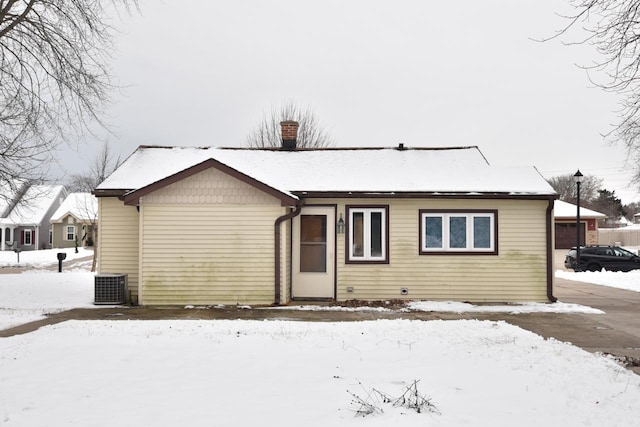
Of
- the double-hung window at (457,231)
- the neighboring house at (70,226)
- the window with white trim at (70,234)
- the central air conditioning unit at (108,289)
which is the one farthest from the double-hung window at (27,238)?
the double-hung window at (457,231)

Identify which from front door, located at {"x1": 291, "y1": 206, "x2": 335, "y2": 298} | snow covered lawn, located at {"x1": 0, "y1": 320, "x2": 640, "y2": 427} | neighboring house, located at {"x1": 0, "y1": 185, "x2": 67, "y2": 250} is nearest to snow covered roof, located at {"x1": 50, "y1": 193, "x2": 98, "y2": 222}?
neighboring house, located at {"x1": 0, "y1": 185, "x2": 67, "y2": 250}

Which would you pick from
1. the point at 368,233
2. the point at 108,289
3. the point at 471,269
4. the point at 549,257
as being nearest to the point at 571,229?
the point at 549,257

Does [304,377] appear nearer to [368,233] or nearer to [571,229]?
[368,233]

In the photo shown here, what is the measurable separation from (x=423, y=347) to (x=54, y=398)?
4928 mm

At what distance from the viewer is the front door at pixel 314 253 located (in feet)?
44.9

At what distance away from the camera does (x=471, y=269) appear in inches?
536

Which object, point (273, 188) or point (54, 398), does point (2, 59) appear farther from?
point (54, 398)

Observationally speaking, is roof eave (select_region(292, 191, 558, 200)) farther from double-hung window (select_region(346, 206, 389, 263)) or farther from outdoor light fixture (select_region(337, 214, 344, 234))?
outdoor light fixture (select_region(337, 214, 344, 234))

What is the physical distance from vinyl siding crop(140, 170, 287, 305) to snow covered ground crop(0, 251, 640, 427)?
135 inches

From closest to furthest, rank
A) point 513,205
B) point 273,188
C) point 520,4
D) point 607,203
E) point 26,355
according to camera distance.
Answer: point 26,355 < point 520,4 < point 273,188 < point 513,205 < point 607,203

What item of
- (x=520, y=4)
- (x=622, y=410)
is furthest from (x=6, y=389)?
(x=520, y=4)

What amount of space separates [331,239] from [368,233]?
999mm

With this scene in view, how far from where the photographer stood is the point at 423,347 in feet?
25.4

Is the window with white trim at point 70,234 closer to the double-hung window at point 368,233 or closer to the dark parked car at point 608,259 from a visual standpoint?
the double-hung window at point 368,233
